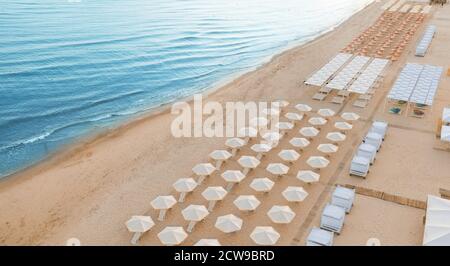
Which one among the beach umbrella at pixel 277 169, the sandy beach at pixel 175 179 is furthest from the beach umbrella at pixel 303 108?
the beach umbrella at pixel 277 169

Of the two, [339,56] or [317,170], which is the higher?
[339,56]

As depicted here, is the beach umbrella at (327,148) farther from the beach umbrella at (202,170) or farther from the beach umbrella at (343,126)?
the beach umbrella at (202,170)

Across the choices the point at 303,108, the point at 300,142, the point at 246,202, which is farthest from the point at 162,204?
the point at 303,108

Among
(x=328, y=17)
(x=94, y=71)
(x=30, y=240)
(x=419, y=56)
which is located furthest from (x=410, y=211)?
(x=328, y=17)

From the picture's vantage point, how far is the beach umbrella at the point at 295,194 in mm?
14047

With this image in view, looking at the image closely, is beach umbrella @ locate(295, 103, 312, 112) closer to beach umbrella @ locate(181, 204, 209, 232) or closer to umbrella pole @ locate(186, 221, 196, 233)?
beach umbrella @ locate(181, 204, 209, 232)

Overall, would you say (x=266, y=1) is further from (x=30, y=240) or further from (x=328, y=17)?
(x=30, y=240)

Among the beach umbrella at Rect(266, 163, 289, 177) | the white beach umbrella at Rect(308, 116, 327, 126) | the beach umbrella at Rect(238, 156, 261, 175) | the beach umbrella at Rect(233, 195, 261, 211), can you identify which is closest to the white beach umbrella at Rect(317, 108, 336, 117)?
the white beach umbrella at Rect(308, 116, 327, 126)

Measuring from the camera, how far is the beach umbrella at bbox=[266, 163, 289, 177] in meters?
15.6

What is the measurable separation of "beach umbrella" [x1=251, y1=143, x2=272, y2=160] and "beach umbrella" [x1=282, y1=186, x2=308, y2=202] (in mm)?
3090

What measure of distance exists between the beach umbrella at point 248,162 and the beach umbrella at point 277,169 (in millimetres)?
572

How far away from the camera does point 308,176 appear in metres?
15.2

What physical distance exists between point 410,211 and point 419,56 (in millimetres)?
21408

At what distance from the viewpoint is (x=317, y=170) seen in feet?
53.9
